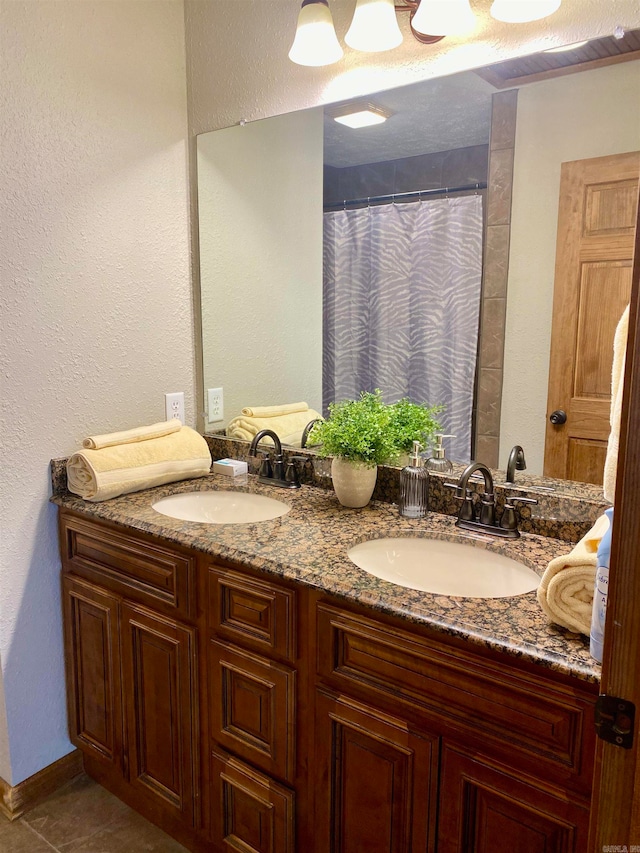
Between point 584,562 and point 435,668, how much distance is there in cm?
31

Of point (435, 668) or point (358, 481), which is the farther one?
point (358, 481)

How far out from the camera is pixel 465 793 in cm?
105

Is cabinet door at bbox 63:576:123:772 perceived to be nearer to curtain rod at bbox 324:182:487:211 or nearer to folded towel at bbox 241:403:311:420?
folded towel at bbox 241:403:311:420

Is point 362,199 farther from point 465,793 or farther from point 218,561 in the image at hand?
point 465,793

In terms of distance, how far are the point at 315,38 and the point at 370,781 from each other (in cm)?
169

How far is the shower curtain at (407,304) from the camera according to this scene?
5.16ft

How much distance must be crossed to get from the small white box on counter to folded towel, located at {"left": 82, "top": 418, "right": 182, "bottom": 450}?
174 millimetres

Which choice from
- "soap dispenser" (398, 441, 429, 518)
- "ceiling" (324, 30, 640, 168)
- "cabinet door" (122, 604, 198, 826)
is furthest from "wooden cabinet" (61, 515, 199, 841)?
"ceiling" (324, 30, 640, 168)

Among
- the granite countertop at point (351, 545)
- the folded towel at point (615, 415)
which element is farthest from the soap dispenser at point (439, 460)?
the folded towel at point (615, 415)

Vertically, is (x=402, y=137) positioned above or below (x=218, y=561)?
above

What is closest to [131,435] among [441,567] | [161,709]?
[161,709]

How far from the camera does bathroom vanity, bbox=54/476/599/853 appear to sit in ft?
3.23

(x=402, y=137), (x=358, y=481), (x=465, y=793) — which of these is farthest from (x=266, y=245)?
(x=465, y=793)

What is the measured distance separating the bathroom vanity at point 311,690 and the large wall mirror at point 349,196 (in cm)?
40
